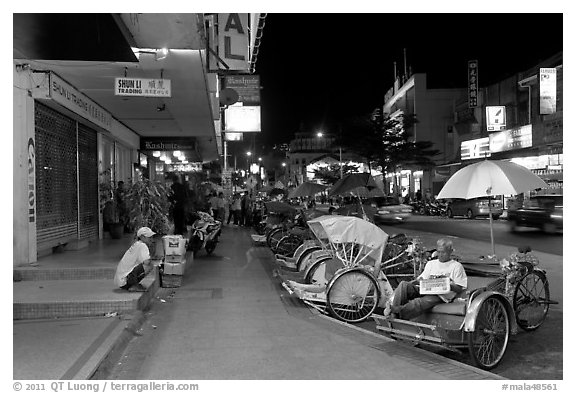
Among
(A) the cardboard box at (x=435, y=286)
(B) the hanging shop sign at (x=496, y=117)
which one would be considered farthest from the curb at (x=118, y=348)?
(B) the hanging shop sign at (x=496, y=117)

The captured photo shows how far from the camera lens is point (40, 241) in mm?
10367

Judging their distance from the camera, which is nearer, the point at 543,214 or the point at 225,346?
the point at 225,346

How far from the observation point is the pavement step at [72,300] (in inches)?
284

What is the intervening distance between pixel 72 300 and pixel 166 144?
1491 cm

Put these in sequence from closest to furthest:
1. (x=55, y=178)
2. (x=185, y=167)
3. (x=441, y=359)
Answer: (x=441, y=359), (x=55, y=178), (x=185, y=167)

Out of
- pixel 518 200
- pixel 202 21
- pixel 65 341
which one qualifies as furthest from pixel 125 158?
pixel 518 200

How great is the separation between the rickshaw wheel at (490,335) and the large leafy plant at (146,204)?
9.38 m

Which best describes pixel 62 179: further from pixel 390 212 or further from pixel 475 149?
pixel 475 149

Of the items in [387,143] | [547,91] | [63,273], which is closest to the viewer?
[63,273]

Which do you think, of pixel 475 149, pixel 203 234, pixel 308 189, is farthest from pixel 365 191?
pixel 475 149

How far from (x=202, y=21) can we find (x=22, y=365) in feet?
17.9

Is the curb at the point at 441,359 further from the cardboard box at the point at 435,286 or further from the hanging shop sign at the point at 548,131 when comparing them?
the hanging shop sign at the point at 548,131

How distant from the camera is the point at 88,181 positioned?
13961 millimetres

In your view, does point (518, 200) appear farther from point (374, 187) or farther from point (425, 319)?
point (425, 319)
